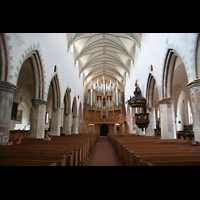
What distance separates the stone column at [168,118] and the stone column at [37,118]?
732cm

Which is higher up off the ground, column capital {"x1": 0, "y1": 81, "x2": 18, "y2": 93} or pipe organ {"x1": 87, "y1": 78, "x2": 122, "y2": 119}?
pipe organ {"x1": 87, "y1": 78, "x2": 122, "y2": 119}

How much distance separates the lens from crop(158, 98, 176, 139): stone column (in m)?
9.70

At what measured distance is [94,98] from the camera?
2814 cm

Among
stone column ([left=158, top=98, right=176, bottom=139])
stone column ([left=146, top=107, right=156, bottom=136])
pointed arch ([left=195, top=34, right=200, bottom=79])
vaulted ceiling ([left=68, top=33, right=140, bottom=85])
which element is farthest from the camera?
vaulted ceiling ([left=68, top=33, right=140, bottom=85])

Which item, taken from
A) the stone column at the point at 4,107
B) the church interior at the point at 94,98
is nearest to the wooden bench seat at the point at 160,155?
the church interior at the point at 94,98

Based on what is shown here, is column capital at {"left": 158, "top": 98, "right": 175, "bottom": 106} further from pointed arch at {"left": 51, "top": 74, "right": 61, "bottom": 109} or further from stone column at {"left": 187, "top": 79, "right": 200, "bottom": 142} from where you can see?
pointed arch at {"left": 51, "top": 74, "right": 61, "bottom": 109}

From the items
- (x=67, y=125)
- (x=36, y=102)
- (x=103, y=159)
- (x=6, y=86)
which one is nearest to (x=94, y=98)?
(x=67, y=125)

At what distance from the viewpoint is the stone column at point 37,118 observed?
959cm

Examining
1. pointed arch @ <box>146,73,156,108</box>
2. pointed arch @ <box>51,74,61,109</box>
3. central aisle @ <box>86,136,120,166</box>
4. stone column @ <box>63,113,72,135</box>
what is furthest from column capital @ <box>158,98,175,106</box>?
stone column @ <box>63,113,72,135</box>

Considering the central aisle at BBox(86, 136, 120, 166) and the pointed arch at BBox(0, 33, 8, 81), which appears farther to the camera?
the central aisle at BBox(86, 136, 120, 166)

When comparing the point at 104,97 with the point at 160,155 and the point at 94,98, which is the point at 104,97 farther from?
the point at 160,155

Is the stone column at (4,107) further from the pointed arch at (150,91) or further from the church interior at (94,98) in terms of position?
the pointed arch at (150,91)
